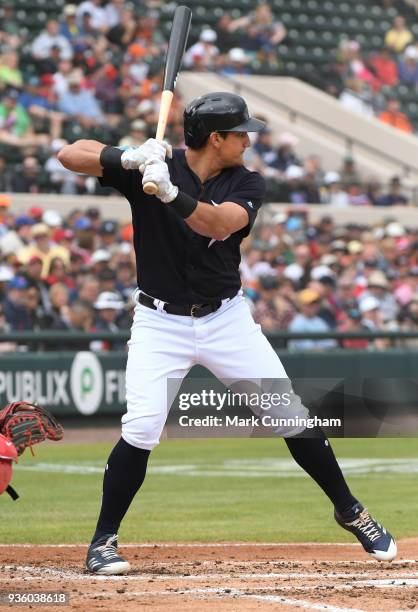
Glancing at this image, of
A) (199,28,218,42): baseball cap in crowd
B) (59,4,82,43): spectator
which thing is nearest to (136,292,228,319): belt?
(59,4,82,43): spectator

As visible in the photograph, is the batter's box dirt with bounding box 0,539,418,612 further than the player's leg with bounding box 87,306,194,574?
No

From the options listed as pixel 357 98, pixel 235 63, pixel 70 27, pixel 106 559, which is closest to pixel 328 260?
pixel 70 27

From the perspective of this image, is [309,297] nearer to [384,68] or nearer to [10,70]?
[10,70]

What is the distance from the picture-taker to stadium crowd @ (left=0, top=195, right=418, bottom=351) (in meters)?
13.4

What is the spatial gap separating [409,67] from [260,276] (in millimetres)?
10755

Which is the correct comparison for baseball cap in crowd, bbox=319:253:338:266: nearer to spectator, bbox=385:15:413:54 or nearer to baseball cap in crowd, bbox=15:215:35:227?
baseball cap in crowd, bbox=15:215:35:227

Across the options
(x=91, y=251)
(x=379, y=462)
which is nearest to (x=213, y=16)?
(x=91, y=251)

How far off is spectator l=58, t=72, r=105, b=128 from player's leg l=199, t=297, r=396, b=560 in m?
12.3

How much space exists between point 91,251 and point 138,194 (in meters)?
9.23

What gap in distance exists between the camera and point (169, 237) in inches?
225

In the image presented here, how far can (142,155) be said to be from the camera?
529 cm

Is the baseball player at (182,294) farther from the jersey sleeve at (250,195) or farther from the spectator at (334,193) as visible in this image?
the spectator at (334,193)

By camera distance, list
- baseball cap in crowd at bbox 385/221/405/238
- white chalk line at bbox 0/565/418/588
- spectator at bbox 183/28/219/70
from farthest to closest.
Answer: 1. spectator at bbox 183/28/219/70
2. baseball cap in crowd at bbox 385/221/405/238
3. white chalk line at bbox 0/565/418/588

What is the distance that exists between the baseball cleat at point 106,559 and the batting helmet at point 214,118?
1.81m
